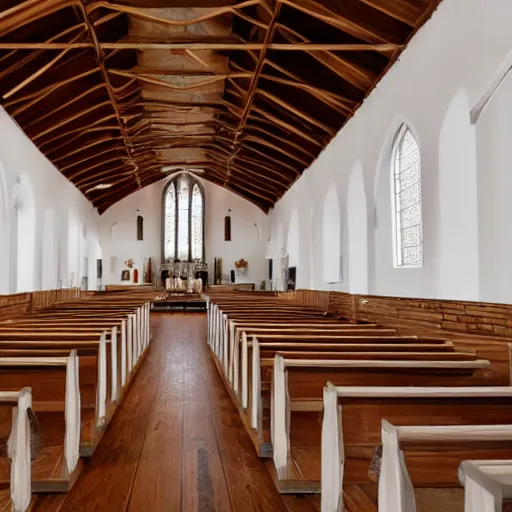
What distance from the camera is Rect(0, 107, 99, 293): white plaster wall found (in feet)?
29.9

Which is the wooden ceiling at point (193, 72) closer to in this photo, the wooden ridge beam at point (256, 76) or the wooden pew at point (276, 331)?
the wooden ridge beam at point (256, 76)

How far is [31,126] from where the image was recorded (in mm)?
A: 10000

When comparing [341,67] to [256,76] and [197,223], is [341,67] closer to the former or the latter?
[256,76]

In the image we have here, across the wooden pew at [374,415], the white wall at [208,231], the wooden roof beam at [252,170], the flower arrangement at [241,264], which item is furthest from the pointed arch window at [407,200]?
the flower arrangement at [241,264]

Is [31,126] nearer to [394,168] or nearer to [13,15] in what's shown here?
[13,15]

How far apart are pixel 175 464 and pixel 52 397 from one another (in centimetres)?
73

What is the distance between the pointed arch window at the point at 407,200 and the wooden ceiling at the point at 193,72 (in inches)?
42.8

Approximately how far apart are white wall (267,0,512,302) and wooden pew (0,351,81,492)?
345cm

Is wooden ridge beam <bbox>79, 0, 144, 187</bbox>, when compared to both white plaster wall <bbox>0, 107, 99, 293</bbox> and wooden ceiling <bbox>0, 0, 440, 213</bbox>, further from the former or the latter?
white plaster wall <bbox>0, 107, 99, 293</bbox>

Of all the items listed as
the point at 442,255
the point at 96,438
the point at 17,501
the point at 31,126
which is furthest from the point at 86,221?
the point at 17,501

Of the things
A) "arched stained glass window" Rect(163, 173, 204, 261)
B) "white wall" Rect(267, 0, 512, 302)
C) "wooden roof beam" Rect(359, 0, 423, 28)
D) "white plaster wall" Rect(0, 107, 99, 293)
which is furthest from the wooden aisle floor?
"arched stained glass window" Rect(163, 173, 204, 261)

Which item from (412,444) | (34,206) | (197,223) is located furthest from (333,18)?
(197,223)

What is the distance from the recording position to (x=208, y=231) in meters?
22.9

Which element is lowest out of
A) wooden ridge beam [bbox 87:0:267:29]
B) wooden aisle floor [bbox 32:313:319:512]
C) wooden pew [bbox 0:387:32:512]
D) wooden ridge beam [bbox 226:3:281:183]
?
wooden aisle floor [bbox 32:313:319:512]
